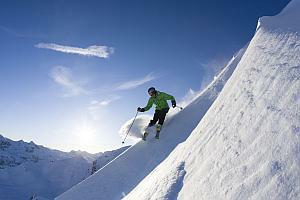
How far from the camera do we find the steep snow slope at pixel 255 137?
4.09 meters

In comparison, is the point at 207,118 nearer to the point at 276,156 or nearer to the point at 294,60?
the point at 294,60

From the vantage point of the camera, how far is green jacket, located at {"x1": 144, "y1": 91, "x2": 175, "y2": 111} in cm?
1322

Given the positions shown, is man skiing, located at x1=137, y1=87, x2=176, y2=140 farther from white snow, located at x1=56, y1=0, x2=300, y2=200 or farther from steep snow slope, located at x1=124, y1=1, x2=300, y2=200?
steep snow slope, located at x1=124, y1=1, x2=300, y2=200

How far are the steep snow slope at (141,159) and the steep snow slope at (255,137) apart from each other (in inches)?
117

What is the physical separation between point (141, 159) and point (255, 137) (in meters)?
6.60

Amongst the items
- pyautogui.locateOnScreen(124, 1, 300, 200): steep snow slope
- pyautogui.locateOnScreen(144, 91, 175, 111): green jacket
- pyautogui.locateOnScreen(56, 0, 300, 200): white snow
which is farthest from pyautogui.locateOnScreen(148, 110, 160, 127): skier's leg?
pyautogui.locateOnScreen(124, 1, 300, 200): steep snow slope

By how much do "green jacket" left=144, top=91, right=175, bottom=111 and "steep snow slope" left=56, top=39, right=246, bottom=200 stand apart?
56 centimetres

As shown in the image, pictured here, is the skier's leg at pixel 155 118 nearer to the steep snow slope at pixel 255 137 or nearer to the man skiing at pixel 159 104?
the man skiing at pixel 159 104

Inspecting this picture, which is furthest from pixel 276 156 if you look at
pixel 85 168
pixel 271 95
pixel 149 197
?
pixel 85 168

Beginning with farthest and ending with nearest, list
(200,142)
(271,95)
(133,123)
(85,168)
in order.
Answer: (85,168)
(133,123)
(200,142)
(271,95)

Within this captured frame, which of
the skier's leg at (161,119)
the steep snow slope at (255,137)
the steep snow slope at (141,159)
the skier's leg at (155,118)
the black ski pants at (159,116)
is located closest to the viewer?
the steep snow slope at (255,137)

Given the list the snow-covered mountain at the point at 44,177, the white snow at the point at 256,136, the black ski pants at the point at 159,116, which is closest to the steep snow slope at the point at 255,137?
the white snow at the point at 256,136

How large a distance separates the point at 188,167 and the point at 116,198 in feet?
12.6

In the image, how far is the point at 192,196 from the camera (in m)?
5.02
